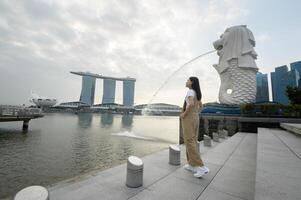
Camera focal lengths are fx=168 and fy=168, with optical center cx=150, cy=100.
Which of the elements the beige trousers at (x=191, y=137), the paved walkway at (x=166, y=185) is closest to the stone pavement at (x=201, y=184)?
the paved walkway at (x=166, y=185)

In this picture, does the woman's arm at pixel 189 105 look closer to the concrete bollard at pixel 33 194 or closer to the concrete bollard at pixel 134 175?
the concrete bollard at pixel 134 175

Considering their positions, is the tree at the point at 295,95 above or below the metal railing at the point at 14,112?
above

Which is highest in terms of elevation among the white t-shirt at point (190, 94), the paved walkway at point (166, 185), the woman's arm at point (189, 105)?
the white t-shirt at point (190, 94)

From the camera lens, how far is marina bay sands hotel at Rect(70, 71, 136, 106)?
15562 cm

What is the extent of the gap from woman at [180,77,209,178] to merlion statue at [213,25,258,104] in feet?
84.0

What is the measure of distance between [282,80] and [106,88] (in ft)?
459

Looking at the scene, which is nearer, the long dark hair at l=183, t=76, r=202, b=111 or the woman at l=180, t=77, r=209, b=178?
the woman at l=180, t=77, r=209, b=178

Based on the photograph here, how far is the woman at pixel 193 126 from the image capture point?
386 centimetres

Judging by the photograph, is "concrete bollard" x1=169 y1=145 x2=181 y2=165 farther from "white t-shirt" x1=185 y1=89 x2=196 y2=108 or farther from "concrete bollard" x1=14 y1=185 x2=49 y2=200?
"concrete bollard" x1=14 y1=185 x2=49 y2=200

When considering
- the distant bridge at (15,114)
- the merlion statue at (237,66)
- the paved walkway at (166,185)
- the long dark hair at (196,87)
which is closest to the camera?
the paved walkway at (166,185)

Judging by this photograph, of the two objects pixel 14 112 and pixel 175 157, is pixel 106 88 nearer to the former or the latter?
pixel 14 112

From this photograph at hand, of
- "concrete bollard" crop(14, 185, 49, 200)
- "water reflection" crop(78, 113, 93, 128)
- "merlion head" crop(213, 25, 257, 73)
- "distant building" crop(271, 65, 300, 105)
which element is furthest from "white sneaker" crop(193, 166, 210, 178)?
"distant building" crop(271, 65, 300, 105)

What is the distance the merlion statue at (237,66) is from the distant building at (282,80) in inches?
2207

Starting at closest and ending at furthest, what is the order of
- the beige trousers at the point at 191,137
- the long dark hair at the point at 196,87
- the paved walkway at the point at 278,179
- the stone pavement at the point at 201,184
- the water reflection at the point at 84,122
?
1. the paved walkway at the point at 278,179
2. the stone pavement at the point at 201,184
3. the beige trousers at the point at 191,137
4. the long dark hair at the point at 196,87
5. the water reflection at the point at 84,122
